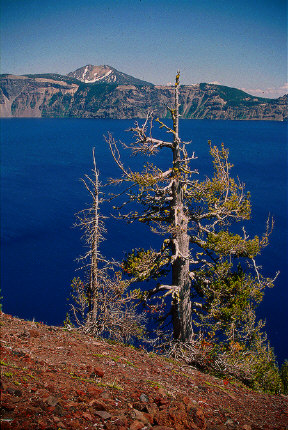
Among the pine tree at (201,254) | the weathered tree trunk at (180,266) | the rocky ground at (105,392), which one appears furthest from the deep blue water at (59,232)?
the rocky ground at (105,392)

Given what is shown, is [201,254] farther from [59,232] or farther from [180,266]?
[59,232]

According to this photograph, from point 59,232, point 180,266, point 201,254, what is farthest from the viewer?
point 59,232

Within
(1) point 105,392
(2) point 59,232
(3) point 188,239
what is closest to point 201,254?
(3) point 188,239

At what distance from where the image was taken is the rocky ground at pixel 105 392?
5699 millimetres

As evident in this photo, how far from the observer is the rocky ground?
5.70 metres

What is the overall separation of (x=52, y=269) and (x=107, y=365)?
3431 centimetres

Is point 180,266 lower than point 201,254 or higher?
lower

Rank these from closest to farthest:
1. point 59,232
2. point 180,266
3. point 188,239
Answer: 1. point 180,266
2. point 188,239
3. point 59,232

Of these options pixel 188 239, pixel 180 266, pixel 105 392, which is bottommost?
pixel 105 392

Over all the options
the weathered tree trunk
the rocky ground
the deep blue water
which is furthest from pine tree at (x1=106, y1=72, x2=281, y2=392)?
the deep blue water

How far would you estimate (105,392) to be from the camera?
7035mm

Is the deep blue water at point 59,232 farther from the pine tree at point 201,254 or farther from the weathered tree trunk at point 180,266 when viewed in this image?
the weathered tree trunk at point 180,266

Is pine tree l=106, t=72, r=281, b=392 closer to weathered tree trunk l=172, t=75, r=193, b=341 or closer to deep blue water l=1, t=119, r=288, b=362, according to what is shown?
weathered tree trunk l=172, t=75, r=193, b=341

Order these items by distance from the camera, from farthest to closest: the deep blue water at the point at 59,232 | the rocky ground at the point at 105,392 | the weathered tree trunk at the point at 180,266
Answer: the deep blue water at the point at 59,232
the weathered tree trunk at the point at 180,266
the rocky ground at the point at 105,392
